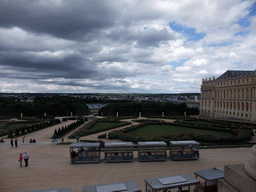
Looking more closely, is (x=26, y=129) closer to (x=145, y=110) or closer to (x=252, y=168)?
(x=252, y=168)

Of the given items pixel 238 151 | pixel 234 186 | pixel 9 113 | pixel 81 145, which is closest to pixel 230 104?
pixel 238 151

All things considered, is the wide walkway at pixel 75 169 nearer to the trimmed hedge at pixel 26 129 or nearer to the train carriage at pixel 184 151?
the train carriage at pixel 184 151

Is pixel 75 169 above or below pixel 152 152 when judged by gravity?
below

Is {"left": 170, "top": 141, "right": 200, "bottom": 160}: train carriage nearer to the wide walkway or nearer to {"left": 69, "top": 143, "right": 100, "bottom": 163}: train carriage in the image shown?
the wide walkway

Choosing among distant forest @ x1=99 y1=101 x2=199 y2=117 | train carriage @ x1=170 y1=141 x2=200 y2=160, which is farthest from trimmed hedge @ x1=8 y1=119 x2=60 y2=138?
train carriage @ x1=170 y1=141 x2=200 y2=160

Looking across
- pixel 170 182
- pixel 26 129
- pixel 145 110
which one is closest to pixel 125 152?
pixel 170 182

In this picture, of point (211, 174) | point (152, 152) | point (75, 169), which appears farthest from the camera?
point (152, 152)
